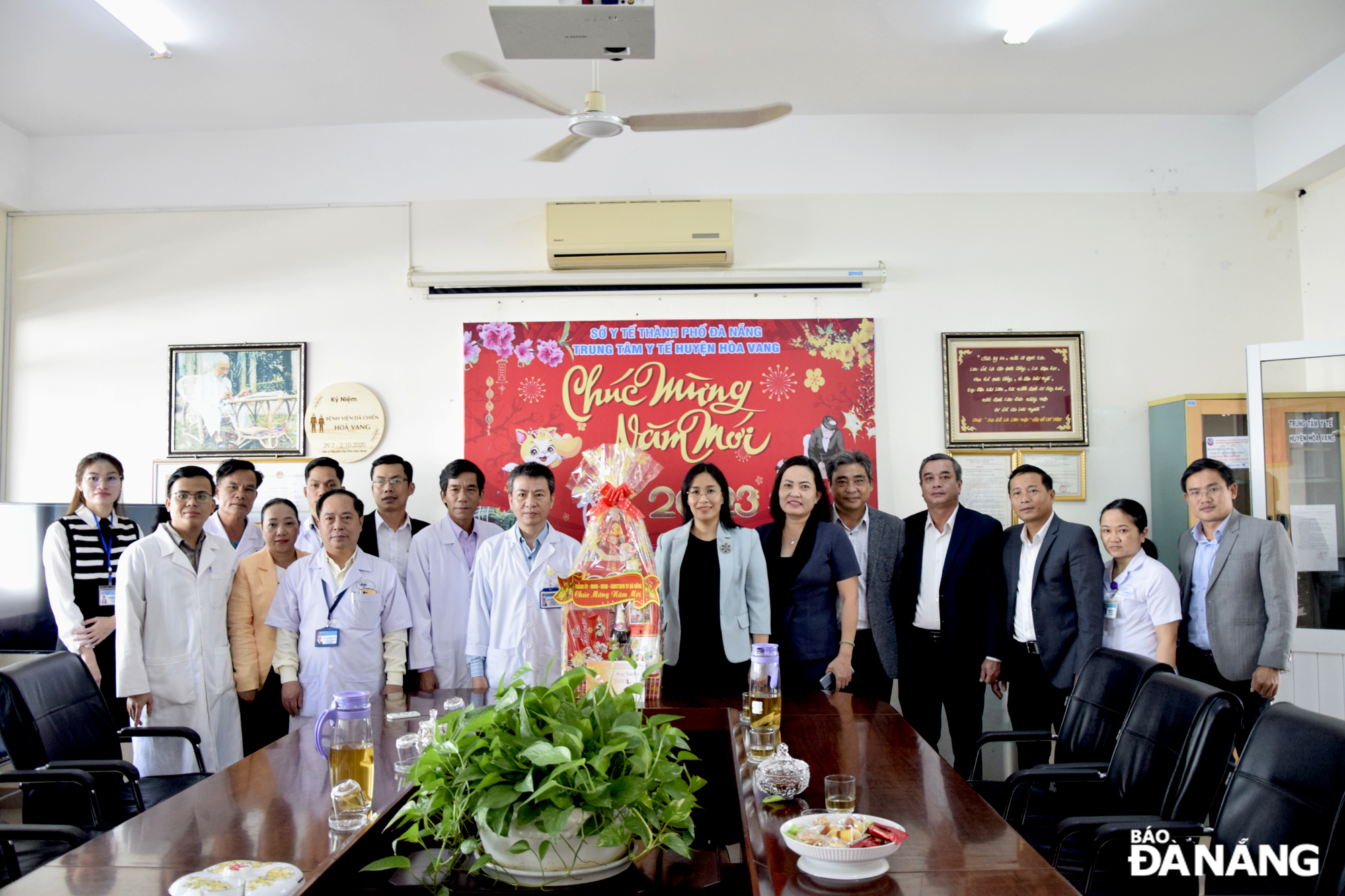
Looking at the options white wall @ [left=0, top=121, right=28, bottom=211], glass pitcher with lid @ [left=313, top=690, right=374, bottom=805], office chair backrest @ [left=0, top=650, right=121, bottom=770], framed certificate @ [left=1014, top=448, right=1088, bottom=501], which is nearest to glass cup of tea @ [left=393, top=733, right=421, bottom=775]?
glass pitcher with lid @ [left=313, top=690, right=374, bottom=805]

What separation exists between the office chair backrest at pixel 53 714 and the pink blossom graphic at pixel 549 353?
2.36m

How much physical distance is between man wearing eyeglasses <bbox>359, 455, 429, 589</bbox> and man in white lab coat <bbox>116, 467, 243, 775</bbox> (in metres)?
0.66

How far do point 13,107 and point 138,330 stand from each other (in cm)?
117

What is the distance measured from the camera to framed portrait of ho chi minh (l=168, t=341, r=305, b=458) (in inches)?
178

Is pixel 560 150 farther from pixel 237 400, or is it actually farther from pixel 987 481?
pixel 987 481

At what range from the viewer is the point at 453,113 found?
4.51m

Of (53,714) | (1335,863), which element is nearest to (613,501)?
(53,714)

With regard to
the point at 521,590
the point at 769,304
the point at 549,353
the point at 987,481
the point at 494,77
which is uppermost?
the point at 494,77

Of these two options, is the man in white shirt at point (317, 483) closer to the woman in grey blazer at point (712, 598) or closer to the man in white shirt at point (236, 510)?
the man in white shirt at point (236, 510)

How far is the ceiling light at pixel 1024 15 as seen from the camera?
348 cm

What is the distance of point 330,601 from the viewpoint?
3.18 meters

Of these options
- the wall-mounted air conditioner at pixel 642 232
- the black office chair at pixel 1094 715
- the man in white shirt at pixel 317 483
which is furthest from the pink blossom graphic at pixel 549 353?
the black office chair at pixel 1094 715

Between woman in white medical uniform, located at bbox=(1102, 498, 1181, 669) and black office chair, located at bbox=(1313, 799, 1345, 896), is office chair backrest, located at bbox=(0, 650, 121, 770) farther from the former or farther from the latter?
woman in white medical uniform, located at bbox=(1102, 498, 1181, 669)

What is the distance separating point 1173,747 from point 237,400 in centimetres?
→ 429
